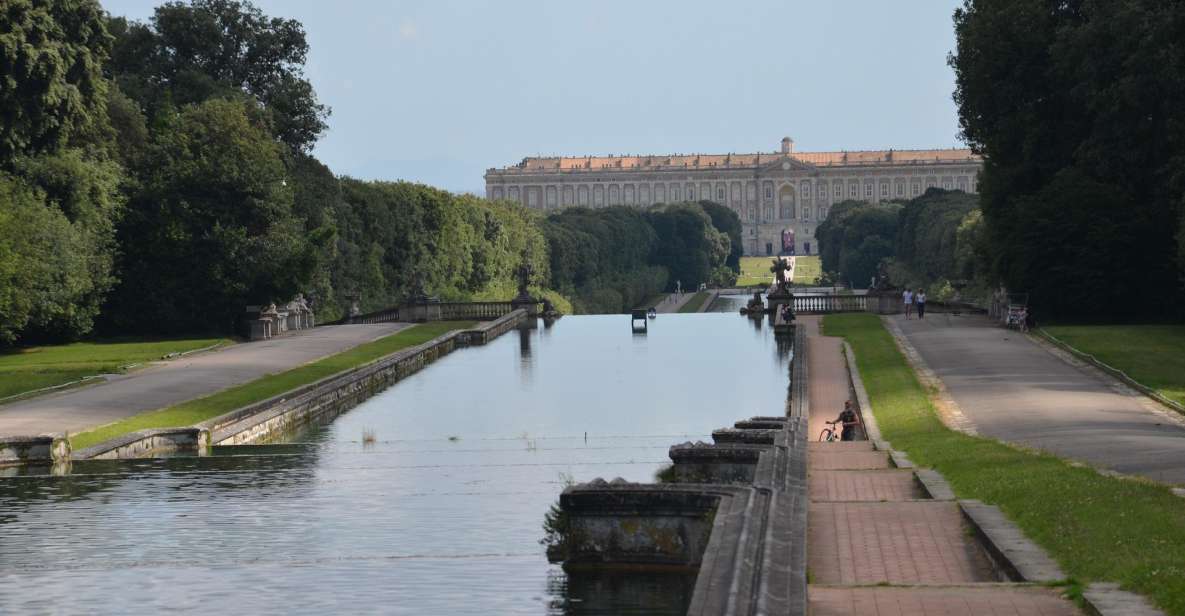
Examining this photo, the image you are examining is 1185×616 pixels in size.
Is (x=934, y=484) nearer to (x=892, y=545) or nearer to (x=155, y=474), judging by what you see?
(x=892, y=545)

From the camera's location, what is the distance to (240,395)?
36.6 m

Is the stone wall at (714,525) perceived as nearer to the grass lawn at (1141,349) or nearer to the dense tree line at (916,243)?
the grass lawn at (1141,349)

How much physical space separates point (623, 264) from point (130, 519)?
12224 cm

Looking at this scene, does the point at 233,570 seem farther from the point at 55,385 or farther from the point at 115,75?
the point at 115,75

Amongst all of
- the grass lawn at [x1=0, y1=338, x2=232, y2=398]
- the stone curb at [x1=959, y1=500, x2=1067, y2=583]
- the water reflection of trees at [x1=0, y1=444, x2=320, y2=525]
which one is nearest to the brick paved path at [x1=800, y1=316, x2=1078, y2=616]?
the stone curb at [x1=959, y1=500, x2=1067, y2=583]

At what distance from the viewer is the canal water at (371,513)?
52.9 ft

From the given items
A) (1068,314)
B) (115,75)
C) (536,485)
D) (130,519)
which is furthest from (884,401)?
(115,75)

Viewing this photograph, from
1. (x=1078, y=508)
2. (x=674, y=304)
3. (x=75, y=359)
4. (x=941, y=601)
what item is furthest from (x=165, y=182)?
(x=674, y=304)

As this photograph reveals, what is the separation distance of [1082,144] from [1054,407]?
1035 inches

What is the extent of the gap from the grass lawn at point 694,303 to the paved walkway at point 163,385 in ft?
196

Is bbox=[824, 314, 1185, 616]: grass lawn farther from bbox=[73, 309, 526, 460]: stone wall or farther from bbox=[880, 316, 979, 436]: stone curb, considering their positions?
bbox=[73, 309, 526, 460]: stone wall

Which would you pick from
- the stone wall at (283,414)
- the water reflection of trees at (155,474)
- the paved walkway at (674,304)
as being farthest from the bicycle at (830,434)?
the paved walkway at (674,304)

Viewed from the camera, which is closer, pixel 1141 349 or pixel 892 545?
pixel 892 545

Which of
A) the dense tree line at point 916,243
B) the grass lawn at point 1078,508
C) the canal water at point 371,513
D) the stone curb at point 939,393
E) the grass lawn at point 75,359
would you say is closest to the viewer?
the grass lawn at point 1078,508
